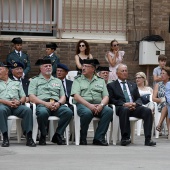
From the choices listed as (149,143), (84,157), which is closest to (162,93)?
(149,143)

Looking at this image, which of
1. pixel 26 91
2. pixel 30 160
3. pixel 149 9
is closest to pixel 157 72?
pixel 149 9

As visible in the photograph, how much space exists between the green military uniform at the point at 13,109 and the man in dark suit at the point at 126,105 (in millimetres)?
1757

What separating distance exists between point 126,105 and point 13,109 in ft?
7.09

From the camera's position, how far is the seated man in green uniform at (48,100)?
533 inches

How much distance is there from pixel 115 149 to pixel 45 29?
21.9 feet

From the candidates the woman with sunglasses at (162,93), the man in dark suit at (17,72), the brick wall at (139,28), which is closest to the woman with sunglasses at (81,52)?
the woman with sunglasses at (162,93)

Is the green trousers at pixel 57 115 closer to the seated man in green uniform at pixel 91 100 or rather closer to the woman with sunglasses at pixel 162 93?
the seated man in green uniform at pixel 91 100

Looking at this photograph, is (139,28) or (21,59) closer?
(21,59)

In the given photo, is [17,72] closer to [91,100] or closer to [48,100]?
[48,100]

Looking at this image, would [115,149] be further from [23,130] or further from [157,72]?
[157,72]

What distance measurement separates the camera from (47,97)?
14.0 metres

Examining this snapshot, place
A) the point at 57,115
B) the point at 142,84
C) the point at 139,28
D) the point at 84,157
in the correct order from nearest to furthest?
the point at 84,157 → the point at 57,115 → the point at 142,84 → the point at 139,28

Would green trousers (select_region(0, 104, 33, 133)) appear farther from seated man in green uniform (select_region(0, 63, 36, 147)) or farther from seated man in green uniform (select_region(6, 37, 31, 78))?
seated man in green uniform (select_region(6, 37, 31, 78))

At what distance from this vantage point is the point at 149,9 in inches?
767
